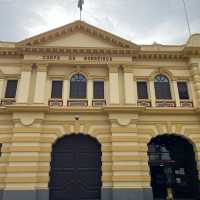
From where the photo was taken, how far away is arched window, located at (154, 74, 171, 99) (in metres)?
18.2

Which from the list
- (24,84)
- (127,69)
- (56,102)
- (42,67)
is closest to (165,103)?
(127,69)

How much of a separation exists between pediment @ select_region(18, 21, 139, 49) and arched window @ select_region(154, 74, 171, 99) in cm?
320

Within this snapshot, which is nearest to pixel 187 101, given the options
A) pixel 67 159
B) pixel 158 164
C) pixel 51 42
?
pixel 158 164

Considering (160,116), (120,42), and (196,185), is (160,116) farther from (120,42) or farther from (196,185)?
(120,42)

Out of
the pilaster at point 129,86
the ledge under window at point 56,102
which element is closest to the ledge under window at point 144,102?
the pilaster at point 129,86

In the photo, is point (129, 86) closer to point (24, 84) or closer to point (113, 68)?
point (113, 68)

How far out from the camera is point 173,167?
17.3 m

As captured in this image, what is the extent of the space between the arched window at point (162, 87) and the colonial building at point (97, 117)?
9cm

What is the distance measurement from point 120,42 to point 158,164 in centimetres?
1010

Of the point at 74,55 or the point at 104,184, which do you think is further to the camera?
the point at 74,55

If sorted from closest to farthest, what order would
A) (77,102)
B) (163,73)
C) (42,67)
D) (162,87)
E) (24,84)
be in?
1. (24,84)
2. (77,102)
3. (42,67)
4. (162,87)
5. (163,73)

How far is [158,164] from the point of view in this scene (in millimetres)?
17109

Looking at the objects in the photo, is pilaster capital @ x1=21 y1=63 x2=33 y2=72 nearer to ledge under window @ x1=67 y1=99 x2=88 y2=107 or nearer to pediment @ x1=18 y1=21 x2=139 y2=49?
pediment @ x1=18 y1=21 x2=139 y2=49

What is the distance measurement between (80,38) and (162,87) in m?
7.92
